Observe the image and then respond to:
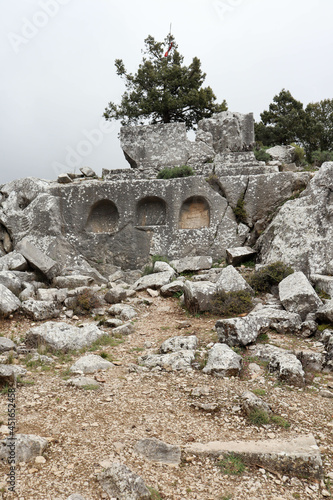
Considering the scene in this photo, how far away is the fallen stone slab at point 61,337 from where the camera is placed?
21.0 ft

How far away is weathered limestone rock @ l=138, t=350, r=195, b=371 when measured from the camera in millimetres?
5480

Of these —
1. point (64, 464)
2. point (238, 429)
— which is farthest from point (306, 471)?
point (64, 464)

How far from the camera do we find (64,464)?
3227 millimetres

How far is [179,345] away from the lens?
6.16m

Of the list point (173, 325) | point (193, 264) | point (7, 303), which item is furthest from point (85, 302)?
point (193, 264)

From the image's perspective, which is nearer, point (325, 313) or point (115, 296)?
point (325, 313)

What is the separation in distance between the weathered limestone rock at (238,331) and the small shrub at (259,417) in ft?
6.67

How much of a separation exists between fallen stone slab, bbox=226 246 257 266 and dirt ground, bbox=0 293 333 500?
528 centimetres

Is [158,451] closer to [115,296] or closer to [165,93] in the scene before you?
[115,296]

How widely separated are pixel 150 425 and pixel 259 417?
115 cm

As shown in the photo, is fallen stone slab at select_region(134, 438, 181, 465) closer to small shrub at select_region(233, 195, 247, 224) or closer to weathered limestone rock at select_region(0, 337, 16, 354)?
weathered limestone rock at select_region(0, 337, 16, 354)

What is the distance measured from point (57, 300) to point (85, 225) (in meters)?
4.58

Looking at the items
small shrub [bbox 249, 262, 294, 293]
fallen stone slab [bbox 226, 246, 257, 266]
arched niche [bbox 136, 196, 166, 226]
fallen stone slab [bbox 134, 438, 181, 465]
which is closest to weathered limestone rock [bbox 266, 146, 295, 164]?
arched niche [bbox 136, 196, 166, 226]

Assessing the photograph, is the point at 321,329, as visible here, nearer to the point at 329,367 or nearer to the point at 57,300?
the point at 329,367
